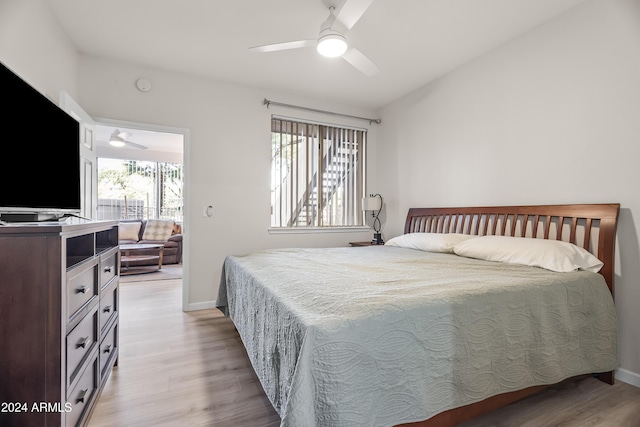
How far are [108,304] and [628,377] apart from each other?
3.35 metres

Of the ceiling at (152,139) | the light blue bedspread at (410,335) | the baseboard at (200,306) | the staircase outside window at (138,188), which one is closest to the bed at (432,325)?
the light blue bedspread at (410,335)

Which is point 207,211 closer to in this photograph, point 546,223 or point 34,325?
point 34,325

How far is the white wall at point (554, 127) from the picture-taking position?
1924 millimetres

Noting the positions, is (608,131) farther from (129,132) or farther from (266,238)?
(129,132)

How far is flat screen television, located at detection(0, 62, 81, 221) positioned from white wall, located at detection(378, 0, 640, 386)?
332 cm

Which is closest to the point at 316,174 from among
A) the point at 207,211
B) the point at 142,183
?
the point at 207,211

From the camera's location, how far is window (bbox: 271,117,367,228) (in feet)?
12.8

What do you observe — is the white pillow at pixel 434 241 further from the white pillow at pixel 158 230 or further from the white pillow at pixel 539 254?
the white pillow at pixel 158 230

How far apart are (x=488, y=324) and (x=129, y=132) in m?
6.72

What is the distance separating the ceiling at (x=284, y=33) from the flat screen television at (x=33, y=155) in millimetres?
1286

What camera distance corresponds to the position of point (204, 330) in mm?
2691

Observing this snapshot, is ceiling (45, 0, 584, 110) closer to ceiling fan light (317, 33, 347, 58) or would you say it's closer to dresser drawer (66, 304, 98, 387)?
ceiling fan light (317, 33, 347, 58)

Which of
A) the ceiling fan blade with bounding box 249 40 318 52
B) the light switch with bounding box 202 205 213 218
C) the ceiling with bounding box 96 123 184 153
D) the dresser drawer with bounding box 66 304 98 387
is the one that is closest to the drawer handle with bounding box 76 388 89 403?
the dresser drawer with bounding box 66 304 98 387

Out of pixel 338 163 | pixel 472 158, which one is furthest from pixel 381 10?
pixel 338 163
